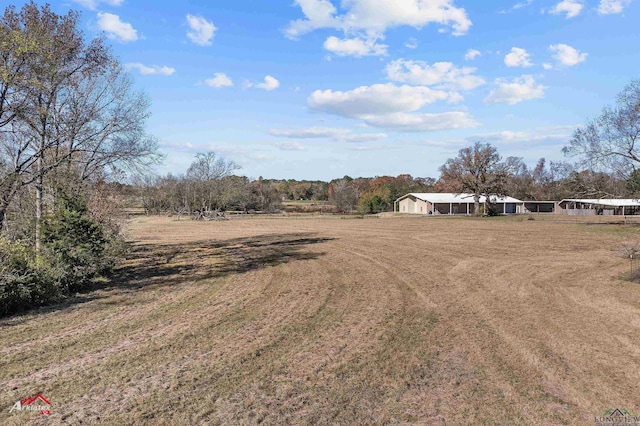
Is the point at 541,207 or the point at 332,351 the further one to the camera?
the point at 541,207

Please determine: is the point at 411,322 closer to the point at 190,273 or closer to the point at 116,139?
the point at 190,273

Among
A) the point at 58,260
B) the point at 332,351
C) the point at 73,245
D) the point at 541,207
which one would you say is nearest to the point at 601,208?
the point at 541,207

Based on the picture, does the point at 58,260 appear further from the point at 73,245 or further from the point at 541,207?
the point at 541,207

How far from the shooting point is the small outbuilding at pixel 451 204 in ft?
215

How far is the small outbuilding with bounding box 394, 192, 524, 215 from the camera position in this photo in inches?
2584

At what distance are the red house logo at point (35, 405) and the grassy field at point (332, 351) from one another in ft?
0.26

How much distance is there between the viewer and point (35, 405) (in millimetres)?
4383

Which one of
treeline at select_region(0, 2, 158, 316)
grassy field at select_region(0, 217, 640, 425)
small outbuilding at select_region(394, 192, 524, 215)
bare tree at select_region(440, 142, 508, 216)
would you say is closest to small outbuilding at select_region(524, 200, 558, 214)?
small outbuilding at select_region(394, 192, 524, 215)

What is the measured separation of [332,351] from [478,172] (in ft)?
183

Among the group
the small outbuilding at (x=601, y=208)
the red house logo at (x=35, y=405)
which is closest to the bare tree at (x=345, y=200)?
the small outbuilding at (x=601, y=208)

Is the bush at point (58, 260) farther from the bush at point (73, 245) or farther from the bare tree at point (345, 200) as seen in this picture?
the bare tree at point (345, 200)

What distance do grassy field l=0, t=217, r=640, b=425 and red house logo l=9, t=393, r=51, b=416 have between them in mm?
80

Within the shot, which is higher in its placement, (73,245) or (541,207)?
(73,245)

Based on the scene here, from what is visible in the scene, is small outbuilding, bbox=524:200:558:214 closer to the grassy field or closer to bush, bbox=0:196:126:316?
the grassy field
